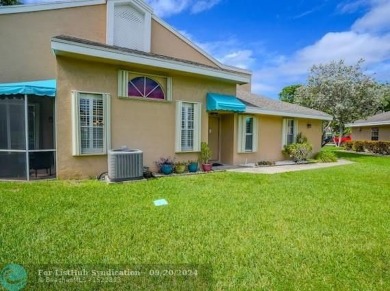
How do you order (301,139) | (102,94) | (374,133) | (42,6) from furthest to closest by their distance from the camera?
(374,133)
(301,139)
(42,6)
(102,94)

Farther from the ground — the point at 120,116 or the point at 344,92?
the point at 344,92

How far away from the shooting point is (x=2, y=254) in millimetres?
4387

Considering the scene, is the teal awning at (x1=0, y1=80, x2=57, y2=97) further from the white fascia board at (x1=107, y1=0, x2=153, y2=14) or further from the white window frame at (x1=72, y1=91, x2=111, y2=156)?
the white fascia board at (x1=107, y1=0, x2=153, y2=14)

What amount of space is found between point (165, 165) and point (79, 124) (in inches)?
169

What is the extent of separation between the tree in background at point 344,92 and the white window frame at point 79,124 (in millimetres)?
24166

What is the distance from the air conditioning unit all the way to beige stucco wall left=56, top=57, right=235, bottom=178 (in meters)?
1.43

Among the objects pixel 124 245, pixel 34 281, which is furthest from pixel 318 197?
pixel 34 281

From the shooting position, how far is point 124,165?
33.6ft

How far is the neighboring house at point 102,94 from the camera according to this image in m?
10.2

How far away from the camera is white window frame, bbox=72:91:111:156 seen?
10.4m

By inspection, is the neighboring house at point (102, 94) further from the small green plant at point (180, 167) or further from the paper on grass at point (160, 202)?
the paper on grass at point (160, 202)

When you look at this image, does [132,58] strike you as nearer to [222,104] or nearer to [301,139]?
[222,104]

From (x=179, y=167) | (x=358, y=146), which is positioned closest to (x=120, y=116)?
(x=179, y=167)

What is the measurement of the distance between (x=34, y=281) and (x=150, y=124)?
9.16 meters
